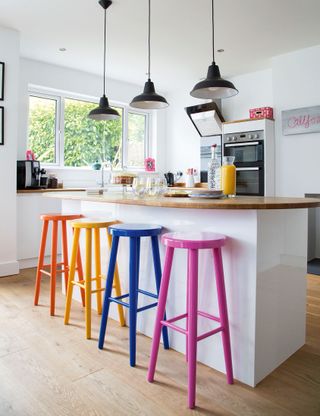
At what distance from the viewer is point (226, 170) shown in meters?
2.17

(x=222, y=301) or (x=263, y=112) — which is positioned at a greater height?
(x=263, y=112)

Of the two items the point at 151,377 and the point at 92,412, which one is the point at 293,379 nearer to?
the point at 151,377

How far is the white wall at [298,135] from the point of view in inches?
159

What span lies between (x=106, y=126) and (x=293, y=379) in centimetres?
454

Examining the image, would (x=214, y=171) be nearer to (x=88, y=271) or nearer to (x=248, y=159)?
(x=88, y=271)

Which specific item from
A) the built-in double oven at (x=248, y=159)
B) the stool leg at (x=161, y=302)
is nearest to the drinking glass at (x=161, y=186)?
the stool leg at (x=161, y=302)

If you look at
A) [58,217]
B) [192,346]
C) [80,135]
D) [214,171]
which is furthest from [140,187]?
[80,135]

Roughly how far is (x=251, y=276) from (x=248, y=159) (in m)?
3.09

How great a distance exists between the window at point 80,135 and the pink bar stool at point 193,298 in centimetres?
354

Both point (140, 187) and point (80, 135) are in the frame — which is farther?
point (80, 135)

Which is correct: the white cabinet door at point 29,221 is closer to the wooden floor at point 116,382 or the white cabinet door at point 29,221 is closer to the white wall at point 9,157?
the white wall at point 9,157

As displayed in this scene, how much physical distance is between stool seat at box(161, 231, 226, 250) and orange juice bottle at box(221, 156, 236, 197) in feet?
1.60

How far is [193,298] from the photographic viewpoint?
157 centimetres

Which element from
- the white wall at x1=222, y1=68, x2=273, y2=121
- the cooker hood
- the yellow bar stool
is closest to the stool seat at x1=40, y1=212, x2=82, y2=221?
the yellow bar stool
